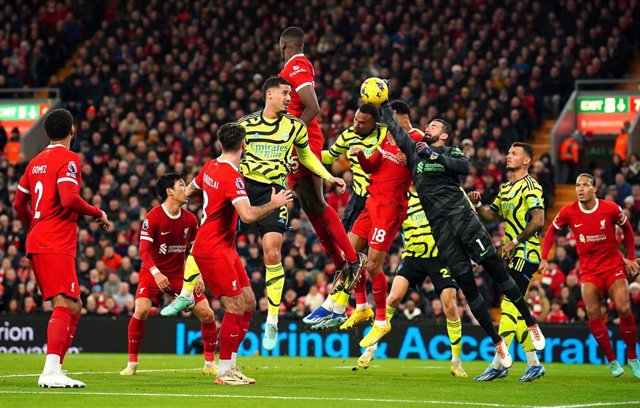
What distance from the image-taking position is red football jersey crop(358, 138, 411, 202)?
15547 mm

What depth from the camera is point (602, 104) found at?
92.4ft

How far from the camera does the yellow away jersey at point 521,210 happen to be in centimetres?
1567

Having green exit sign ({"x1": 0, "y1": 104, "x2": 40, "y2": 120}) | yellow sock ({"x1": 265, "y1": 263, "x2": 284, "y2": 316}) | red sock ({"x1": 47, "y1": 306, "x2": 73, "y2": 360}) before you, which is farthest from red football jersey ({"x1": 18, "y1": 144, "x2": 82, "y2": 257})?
green exit sign ({"x1": 0, "y1": 104, "x2": 40, "y2": 120})

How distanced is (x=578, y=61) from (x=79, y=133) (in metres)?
13.4

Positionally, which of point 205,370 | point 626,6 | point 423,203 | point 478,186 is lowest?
point 205,370

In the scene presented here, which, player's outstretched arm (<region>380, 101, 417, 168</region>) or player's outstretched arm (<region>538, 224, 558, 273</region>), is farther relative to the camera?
player's outstretched arm (<region>538, 224, 558, 273</region>)

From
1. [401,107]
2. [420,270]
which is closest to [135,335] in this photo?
[420,270]

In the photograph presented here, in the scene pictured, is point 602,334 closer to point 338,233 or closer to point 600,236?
point 600,236

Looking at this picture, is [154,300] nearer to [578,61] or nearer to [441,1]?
[578,61]

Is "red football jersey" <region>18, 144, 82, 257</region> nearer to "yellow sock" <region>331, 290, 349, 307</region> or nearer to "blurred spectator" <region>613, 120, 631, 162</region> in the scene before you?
"yellow sock" <region>331, 290, 349, 307</region>

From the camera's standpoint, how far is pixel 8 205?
29.0 m

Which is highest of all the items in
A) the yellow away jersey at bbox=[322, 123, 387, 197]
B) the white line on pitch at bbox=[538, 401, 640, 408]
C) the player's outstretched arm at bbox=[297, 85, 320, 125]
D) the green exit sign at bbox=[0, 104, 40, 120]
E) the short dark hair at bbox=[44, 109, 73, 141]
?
the green exit sign at bbox=[0, 104, 40, 120]

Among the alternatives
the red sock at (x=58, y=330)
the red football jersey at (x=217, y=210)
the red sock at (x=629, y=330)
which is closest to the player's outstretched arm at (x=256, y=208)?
the red football jersey at (x=217, y=210)

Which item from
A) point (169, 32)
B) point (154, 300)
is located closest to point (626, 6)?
point (169, 32)
